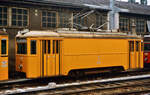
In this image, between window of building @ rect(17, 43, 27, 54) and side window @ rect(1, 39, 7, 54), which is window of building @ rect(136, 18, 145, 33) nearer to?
window of building @ rect(17, 43, 27, 54)

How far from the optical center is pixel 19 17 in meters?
16.7

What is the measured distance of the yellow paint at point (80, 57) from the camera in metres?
11.8

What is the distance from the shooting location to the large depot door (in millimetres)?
11836

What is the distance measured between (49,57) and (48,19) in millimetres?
6826

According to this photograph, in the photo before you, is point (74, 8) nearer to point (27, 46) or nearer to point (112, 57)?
point (112, 57)

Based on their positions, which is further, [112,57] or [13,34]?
[13,34]

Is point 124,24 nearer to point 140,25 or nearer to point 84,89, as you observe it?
point 140,25

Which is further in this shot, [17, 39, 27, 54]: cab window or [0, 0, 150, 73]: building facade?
[0, 0, 150, 73]: building facade

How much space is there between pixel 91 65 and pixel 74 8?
7664 millimetres

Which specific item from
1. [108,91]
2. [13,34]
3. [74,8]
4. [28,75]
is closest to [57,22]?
[74,8]

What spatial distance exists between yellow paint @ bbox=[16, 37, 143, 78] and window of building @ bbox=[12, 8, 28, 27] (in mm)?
4711

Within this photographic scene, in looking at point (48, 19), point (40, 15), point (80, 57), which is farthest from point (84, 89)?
point (48, 19)

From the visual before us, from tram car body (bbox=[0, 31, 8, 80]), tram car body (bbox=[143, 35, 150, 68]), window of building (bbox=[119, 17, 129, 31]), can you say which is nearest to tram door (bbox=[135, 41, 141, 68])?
tram car body (bbox=[143, 35, 150, 68])

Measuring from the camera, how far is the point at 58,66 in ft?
40.0
